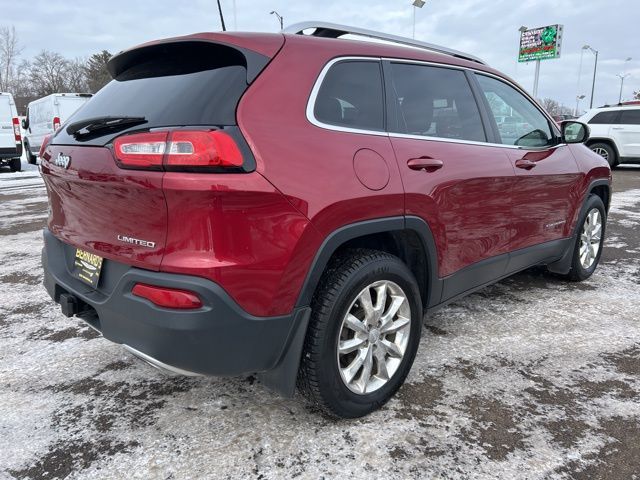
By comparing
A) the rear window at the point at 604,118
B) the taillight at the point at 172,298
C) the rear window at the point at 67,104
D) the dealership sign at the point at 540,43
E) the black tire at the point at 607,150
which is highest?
the dealership sign at the point at 540,43

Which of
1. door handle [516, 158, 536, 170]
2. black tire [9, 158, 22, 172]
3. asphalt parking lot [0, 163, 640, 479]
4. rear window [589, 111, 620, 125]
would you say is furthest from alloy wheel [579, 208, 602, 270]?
black tire [9, 158, 22, 172]

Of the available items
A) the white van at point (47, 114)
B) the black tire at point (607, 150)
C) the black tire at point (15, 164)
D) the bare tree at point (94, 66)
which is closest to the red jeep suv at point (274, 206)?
the black tire at point (607, 150)

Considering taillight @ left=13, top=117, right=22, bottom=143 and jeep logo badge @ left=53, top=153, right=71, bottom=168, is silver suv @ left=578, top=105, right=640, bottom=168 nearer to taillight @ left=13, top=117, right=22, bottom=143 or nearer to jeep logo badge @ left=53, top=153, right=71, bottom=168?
jeep logo badge @ left=53, top=153, right=71, bottom=168

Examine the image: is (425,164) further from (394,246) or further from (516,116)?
(516,116)

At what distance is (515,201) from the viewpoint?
10.6ft

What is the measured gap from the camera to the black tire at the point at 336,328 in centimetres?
210

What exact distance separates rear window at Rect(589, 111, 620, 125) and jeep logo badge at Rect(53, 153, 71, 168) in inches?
598

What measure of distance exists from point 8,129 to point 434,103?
15.0 meters

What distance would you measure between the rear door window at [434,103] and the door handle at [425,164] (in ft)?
0.52

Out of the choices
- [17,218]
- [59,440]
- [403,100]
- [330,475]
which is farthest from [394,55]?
[17,218]

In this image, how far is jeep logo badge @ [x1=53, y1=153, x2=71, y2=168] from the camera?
222 centimetres

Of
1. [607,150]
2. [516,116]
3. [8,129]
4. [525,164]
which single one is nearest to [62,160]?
[525,164]

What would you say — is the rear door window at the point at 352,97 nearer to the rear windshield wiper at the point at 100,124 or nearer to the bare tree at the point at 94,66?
the rear windshield wiper at the point at 100,124

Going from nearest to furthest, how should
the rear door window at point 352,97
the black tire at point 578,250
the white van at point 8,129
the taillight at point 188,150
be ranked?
the taillight at point 188,150 < the rear door window at point 352,97 < the black tire at point 578,250 < the white van at point 8,129
